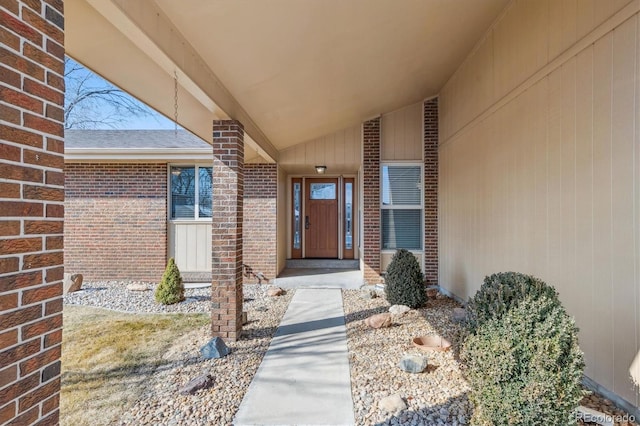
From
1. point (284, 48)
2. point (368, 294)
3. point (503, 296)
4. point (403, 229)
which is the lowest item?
point (368, 294)

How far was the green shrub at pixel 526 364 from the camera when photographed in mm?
1853

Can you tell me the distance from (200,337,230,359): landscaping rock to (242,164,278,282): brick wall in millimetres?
3500

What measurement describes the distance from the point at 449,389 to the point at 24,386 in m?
2.85

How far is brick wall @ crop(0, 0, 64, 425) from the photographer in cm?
129

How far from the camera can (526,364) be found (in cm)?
192

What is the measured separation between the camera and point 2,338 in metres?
1.27

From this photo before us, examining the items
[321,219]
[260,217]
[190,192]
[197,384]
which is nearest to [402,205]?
[321,219]

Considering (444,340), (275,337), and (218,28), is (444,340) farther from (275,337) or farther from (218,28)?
(218,28)

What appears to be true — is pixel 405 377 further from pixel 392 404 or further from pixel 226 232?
pixel 226 232

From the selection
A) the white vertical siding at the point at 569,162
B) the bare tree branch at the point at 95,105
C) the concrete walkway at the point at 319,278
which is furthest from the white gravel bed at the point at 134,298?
the bare tree branch at the point at 95,105

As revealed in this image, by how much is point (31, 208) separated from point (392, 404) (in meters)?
2.60

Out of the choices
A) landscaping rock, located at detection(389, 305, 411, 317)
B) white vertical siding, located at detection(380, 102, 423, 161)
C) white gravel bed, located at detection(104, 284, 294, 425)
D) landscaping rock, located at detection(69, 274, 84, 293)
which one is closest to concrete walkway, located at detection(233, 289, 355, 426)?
white gravel bed, located at detection(104, 284, 294, 425)

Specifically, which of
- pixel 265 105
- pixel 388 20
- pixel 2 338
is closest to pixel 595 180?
pixel 388 20

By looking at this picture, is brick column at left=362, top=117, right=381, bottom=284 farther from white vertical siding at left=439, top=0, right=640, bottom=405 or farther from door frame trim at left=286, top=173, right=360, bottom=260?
white vertical siding at left=439, top=0, right=640, bottom=405
